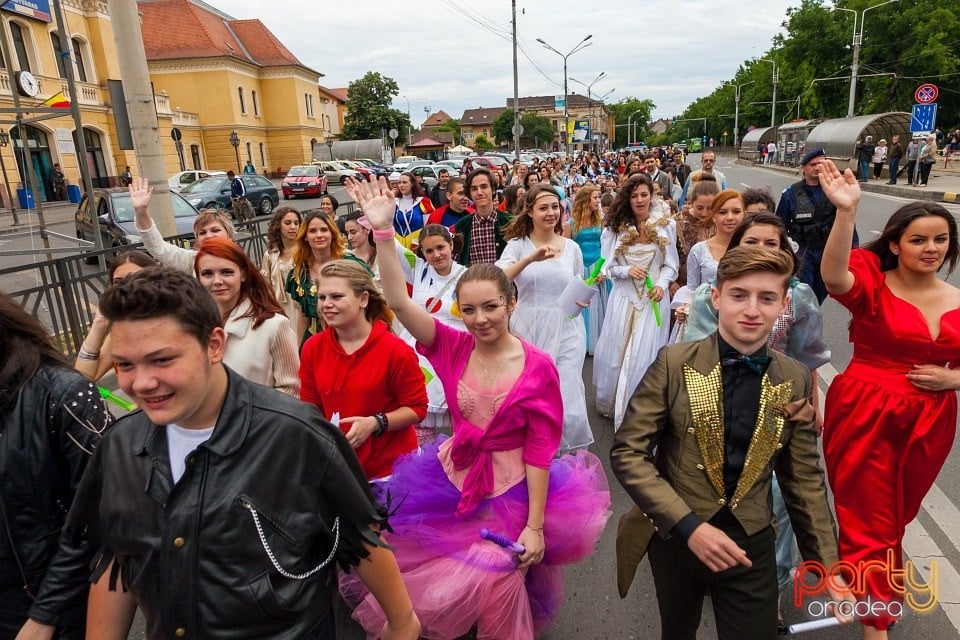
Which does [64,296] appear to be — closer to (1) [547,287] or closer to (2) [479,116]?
(1) [547,287]

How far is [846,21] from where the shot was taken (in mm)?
41281

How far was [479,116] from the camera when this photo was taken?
143625 mm

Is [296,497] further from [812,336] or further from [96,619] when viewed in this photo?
[812,336]

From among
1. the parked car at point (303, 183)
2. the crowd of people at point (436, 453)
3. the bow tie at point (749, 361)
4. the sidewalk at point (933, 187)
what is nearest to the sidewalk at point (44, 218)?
the parked car at point (303, 183)

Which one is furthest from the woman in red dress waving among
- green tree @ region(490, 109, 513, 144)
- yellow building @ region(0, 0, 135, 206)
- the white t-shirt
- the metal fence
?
green tree @ region(490, 109, 513, 144)

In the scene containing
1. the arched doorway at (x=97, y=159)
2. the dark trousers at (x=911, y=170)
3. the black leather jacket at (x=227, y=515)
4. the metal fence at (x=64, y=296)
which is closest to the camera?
the black leather jacket at (x=227, y=515)

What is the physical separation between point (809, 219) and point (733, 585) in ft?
14.6

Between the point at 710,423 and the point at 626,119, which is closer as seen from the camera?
the point at 710,423

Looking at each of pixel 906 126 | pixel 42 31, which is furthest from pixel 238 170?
pixel 906 126

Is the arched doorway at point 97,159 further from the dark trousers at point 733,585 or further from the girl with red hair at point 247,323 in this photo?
the dark trousers at point 733,585

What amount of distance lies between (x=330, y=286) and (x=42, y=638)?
64.6 inches

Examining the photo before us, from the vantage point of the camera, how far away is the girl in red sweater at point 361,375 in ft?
9.04

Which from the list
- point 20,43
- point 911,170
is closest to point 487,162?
point 911,170

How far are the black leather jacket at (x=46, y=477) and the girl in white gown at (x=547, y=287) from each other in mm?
2889
